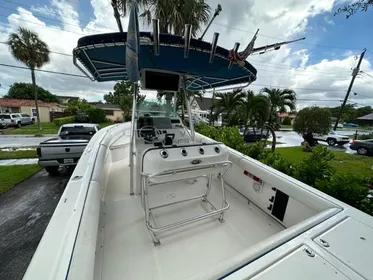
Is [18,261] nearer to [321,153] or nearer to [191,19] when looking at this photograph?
[321,153]

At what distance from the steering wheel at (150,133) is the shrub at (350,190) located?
7.76ft

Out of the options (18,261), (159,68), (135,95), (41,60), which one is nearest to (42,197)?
(18,261)

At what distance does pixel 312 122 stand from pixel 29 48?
→ 21.7m

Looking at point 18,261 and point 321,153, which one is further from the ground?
point 321,153

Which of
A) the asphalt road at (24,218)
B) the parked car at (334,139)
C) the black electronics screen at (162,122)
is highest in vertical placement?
the black electronics screen at (162,122)

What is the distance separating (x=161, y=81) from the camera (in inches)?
122

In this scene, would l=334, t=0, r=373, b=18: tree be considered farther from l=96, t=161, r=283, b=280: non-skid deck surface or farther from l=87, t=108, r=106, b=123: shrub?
l=87, t=108, r=106, b=123: shrub

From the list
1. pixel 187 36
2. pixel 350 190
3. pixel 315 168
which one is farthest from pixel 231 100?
pixel 350 190

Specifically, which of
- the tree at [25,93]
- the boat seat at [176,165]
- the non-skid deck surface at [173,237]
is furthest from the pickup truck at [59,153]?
the tree at [25,93]

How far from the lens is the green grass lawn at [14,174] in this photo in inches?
156

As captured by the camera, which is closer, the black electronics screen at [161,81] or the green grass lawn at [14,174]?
the black electronics screen at [161,81]

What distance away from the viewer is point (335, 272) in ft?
2.38

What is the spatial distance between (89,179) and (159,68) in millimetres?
2014

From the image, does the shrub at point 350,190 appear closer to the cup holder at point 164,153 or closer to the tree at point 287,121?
the cup holder at point 164,153
